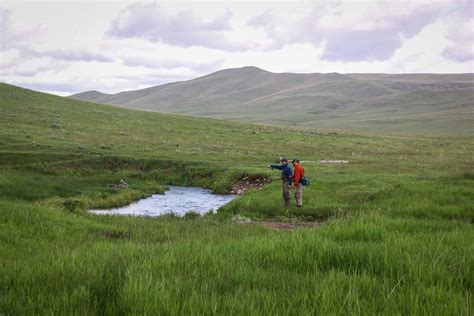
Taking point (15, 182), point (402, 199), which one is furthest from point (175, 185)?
point (402, 199)

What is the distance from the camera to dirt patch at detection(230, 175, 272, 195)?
111ft

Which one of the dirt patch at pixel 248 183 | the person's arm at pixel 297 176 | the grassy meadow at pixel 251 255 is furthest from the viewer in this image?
the dirt patch at pixel 248 183

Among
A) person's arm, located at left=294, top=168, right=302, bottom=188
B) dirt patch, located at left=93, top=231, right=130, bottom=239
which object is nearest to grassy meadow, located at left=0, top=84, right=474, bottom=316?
dirt patch, located at left=93, top=231, right=130, bottom=239

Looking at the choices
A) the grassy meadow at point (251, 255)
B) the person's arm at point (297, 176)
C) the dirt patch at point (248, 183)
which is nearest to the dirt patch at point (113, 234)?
the grassy meadow at point (251, 255)

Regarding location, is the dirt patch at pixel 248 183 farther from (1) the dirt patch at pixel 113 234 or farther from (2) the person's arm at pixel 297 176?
(1) the dirt patch at pixel 113 234

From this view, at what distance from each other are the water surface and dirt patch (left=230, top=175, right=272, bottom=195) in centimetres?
158

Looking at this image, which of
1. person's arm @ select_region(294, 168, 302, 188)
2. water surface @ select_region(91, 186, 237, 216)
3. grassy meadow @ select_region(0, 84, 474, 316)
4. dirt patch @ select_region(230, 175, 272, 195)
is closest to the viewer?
grassy meadow @ select_region(0, 84, 474, 316)

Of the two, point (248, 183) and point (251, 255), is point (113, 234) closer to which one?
point (251, 255)

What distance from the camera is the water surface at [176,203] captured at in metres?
26.3

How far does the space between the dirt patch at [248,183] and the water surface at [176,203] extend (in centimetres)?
158

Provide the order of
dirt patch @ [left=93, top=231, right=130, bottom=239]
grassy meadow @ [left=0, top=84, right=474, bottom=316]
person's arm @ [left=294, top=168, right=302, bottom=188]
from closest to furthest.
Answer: grassy meadow @ [left=0, top=84, right=474, bottom=316]
dirt patch @ [left=93, top=231, right=130, bottom=239]
person's arm @ [left=294, top=168, right=302, bottom=188]

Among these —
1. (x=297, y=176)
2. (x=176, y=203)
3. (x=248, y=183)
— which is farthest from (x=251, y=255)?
(x=248, y=183)

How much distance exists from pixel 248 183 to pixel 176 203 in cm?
745

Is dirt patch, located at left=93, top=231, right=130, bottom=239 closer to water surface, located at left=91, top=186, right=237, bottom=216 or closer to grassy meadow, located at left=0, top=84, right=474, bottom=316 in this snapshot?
grassy meadow, located at left=0, top=84, right=474, bottom=316
